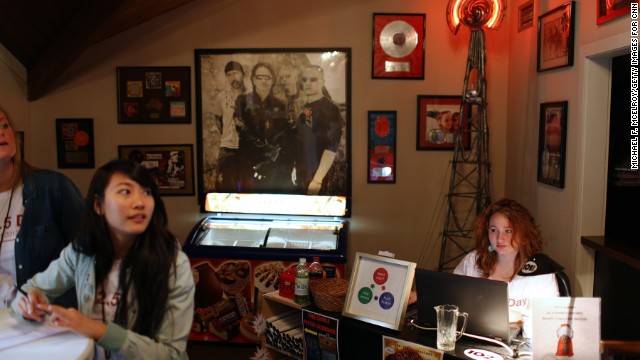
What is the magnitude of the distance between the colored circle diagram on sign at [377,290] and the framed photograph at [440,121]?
7.07 feet

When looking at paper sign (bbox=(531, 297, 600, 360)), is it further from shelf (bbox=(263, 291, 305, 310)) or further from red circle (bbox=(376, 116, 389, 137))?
red circle (bbox=(376, 116, 389, 137))

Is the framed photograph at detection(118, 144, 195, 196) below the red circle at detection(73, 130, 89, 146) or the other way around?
below

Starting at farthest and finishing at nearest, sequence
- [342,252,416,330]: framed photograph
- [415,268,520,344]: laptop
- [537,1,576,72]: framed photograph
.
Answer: [537,1,576,72]: framed photograph < [342,252,416,330]: framed photograph < [415,268,520,344]: laptop

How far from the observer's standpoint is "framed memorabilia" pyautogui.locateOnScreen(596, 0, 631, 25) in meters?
2.74

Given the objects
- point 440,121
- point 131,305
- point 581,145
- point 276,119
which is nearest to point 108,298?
point 131,305

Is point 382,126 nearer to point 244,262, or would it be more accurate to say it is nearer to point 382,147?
point 382,147

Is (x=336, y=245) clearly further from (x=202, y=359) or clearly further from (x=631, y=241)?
(x=631, y=241)

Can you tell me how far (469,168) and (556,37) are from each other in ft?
4.08

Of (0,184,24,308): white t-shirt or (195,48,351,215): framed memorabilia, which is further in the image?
(195,48,351,215): framed memorabilia

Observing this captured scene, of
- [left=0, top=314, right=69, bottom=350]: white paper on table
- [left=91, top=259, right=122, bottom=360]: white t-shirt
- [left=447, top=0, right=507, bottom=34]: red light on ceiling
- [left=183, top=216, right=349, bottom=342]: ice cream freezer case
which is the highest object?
[left=447, top=0, right=507, bottom=34]: red light on ceiling

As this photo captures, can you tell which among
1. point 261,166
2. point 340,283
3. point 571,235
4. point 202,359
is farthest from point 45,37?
point 571,235

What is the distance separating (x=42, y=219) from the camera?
2.06 m

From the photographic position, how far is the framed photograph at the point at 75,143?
460cm

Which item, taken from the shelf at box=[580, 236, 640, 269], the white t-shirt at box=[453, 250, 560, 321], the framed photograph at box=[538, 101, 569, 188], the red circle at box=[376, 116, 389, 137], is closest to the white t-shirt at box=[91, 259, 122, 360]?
the white t-shirt at box=[453, 250, 560, 321]
